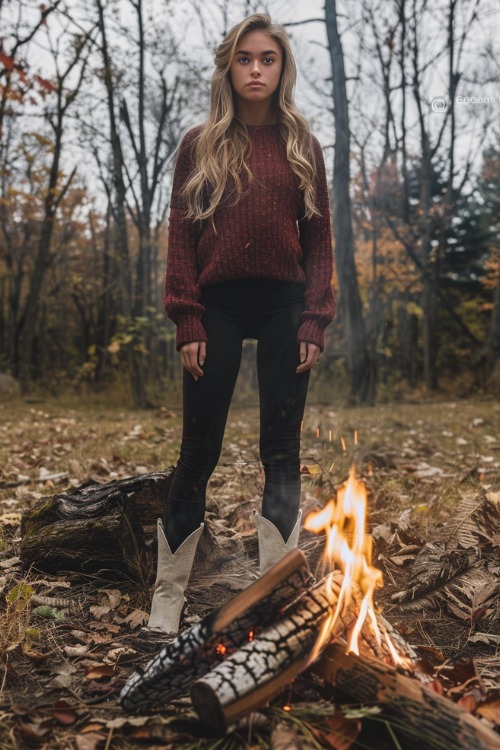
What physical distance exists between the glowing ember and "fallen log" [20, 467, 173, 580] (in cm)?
88

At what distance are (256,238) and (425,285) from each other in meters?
16.1

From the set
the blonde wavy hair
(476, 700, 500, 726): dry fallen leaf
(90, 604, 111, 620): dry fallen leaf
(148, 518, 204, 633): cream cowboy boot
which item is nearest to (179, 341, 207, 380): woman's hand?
the blonde wavy hair

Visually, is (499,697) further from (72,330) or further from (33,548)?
(72,330)

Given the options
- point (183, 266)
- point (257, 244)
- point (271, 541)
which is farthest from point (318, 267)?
point (271, 541)

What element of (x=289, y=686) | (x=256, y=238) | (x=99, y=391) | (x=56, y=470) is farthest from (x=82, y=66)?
(x=289, y=686)

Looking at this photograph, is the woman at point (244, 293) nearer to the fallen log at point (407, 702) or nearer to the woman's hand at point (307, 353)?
the woman's hand at point (307, 353)

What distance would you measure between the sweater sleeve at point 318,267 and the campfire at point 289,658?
87cm

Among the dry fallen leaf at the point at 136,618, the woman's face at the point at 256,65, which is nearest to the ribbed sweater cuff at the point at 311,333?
the woman's face at the point at 256,65

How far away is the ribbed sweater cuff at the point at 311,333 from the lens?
2355mm

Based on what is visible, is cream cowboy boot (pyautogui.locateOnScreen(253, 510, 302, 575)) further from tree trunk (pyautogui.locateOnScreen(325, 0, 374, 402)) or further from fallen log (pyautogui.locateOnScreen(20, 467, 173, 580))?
tree trunk (pyautogui.locateOnScreen(325, 0, 374, 402))

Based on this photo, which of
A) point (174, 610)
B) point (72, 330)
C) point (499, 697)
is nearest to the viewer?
point (499, 697)

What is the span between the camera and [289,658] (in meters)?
1.64

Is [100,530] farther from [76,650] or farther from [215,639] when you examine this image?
[215,639]

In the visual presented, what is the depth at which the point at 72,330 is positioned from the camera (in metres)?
30.0
